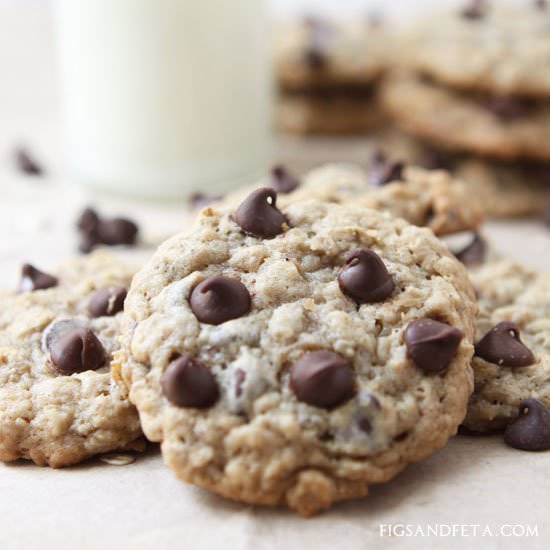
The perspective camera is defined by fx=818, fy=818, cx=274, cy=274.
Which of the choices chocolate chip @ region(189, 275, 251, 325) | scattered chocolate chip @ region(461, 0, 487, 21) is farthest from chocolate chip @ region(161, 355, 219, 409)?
scattered chocolate chip @ region(461, 0, 487, 21)

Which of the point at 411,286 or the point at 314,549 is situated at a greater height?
the point at 411,286

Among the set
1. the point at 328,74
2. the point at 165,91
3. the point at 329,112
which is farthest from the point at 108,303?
the point at 329,112

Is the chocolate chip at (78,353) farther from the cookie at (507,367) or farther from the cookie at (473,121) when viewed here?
the cookie at (473,121)

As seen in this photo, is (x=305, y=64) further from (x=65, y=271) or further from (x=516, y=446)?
(x=516, y=446)

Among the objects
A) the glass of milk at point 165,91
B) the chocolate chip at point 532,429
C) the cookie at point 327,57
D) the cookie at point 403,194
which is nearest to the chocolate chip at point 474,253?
the cookie at point 403,194

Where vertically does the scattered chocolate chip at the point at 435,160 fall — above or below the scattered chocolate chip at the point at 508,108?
below

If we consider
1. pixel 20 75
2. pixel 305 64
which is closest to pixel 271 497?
pixel 305 64
